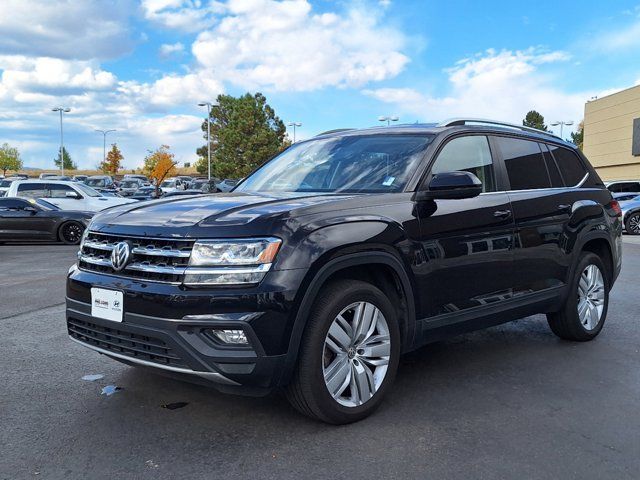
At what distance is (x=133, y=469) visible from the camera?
303 centimetres

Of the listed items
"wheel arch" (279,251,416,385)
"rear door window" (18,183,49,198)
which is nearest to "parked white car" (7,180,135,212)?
"rear door window" (18,183,49,198)

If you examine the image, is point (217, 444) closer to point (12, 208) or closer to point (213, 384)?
point (213, 384)

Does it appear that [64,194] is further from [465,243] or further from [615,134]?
[615,134]

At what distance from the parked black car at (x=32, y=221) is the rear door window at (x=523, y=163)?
41.5 ft

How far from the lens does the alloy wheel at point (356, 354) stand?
3.48 m

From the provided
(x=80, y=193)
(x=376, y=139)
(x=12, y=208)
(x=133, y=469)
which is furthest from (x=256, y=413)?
(x=80, y=193)

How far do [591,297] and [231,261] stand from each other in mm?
3738

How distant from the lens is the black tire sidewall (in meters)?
3.34

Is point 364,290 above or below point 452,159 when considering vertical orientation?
below

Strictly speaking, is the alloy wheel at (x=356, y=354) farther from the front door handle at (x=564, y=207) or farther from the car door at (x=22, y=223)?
the car door at (x=22, y=223)

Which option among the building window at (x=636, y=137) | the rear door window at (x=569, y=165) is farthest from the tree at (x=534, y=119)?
the rear door window at (x=569, y=165)

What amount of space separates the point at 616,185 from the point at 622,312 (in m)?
17.6

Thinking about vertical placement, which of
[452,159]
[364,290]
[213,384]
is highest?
[452,159]

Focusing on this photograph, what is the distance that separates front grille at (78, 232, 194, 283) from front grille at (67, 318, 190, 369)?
1.06 ft
